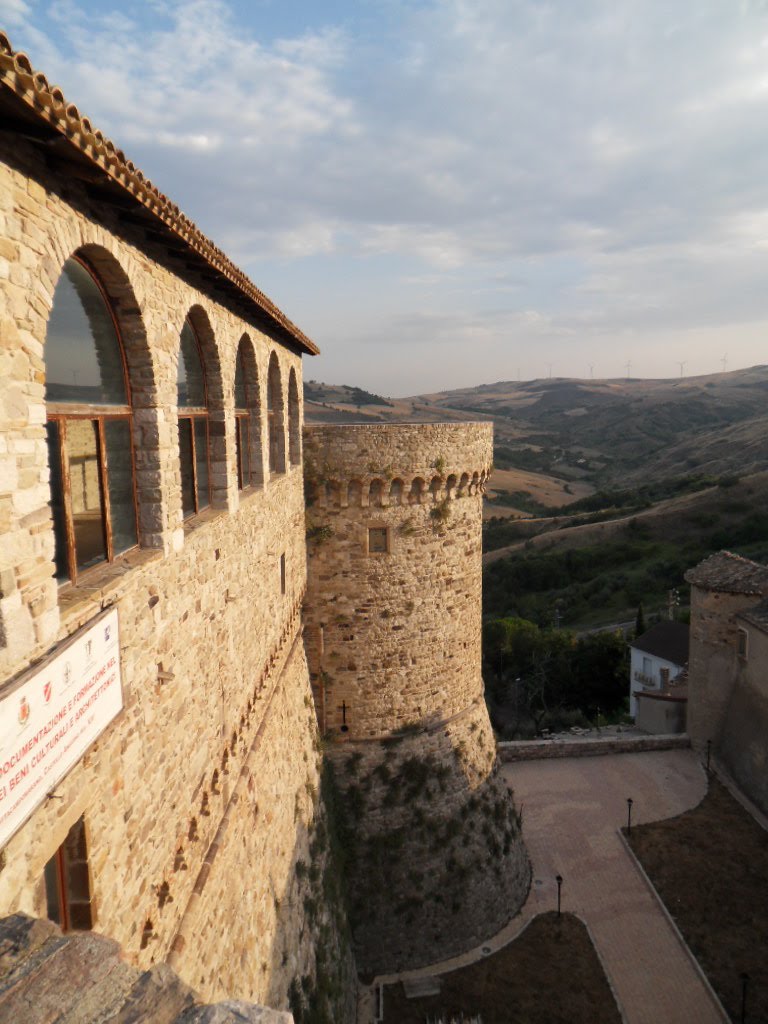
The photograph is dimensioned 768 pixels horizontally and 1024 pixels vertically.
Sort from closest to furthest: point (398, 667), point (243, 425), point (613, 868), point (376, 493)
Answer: point (243, 425) < point (376, 493) < point (398, 667) < point (613, 868)

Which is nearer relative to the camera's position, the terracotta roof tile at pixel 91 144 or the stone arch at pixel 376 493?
the terracotta roof tile at pixel 91 144

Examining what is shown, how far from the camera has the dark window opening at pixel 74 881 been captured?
428 centimetres

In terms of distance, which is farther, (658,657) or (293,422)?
(658,657)

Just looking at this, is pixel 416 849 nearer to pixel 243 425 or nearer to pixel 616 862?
pixel 616 862

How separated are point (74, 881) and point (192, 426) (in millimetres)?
4318

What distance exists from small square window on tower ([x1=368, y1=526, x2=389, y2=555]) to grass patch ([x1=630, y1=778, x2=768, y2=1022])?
11.7 meters

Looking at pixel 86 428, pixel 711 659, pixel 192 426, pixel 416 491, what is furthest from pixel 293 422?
pixel 711 659

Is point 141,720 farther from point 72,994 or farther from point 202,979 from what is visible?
point 202,979

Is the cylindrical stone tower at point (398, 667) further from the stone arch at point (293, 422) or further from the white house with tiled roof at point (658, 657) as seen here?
the white house with tiled roof at point (658, 657)

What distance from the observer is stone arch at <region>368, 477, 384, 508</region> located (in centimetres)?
1296

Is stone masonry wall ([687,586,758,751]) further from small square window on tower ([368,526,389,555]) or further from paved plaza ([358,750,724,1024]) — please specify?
small square window on tower ([368,526,389,555])

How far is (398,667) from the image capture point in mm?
13625

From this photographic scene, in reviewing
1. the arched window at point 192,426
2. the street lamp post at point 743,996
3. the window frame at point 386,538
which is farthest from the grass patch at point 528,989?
the arched window at point 192,426

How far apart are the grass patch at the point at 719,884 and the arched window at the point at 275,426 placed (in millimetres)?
14349
